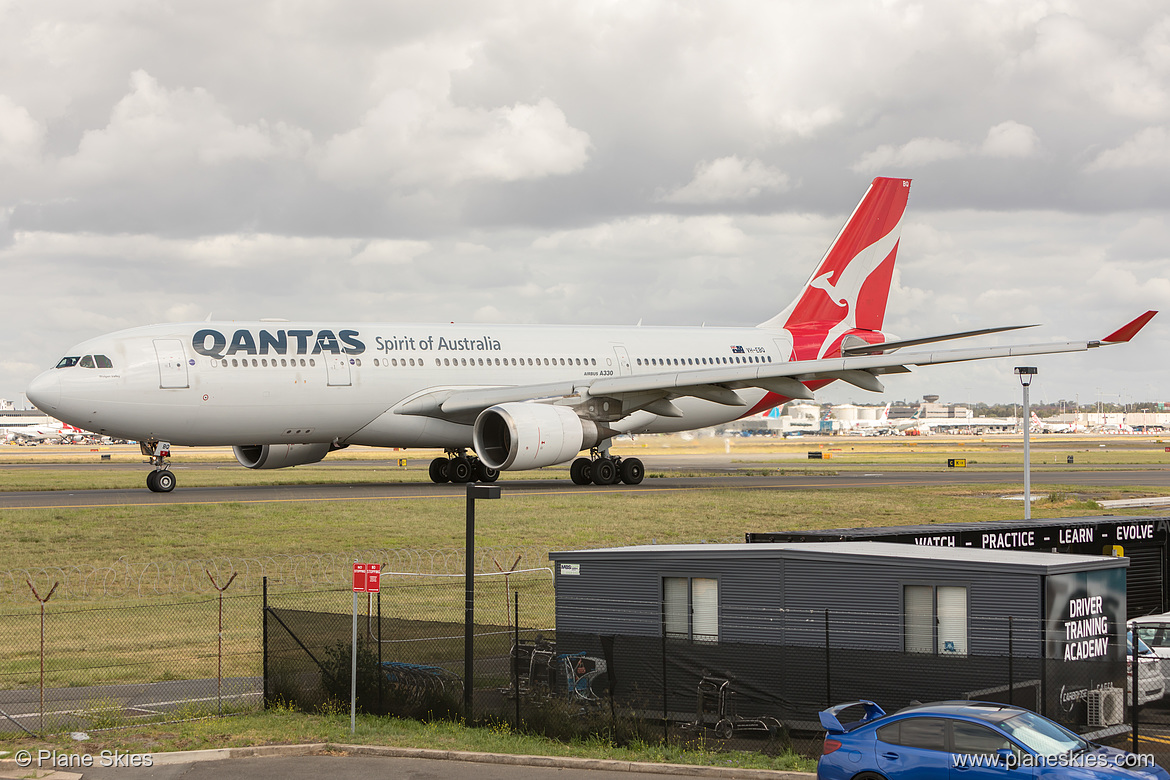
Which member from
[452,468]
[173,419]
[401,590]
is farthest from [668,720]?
[452,468]

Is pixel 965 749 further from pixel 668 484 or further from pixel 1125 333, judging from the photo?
pixel 668 484

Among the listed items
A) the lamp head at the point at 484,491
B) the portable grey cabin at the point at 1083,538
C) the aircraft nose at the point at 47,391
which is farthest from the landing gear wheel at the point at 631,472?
the lamp head at the point at 484,491

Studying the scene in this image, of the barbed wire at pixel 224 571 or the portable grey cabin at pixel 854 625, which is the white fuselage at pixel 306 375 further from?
the portable grey cabin at pixel 854 625

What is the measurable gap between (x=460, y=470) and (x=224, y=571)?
18574 millimetres

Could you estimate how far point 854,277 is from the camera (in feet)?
190

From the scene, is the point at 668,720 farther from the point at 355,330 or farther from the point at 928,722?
the point at 355,330

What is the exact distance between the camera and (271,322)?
140 feet

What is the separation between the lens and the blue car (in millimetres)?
13051

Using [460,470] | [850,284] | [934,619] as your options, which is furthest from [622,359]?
[934,619]

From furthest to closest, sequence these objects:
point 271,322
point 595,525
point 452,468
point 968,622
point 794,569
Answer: point 452,468, point 271,322, point 595,525, point 794,569, point 968,622

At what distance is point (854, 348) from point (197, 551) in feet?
107

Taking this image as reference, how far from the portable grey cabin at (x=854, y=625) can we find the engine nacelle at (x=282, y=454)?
28.5 meters

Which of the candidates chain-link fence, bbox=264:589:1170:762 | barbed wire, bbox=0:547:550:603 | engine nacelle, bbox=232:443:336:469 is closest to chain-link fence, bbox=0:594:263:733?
barbed wire, bbox=0:547:550:603

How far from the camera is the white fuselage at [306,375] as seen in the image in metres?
39.0
